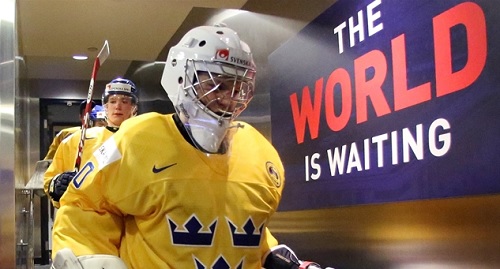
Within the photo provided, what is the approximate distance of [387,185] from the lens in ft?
7.12

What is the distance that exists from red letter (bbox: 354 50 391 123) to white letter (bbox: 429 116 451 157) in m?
0.27

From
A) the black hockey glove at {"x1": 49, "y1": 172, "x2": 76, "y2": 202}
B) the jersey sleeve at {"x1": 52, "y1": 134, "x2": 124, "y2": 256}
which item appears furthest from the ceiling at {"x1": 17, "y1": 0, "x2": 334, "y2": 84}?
the jersey sleeve at {"x1": 52, "y1": 134, "x2": 124, "y2": 256}

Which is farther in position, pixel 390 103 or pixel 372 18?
pixel 372 18

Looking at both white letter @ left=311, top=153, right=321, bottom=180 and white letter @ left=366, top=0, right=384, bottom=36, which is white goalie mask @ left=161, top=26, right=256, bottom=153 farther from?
white letter @ left=311, top=153, right=321, bottom=180

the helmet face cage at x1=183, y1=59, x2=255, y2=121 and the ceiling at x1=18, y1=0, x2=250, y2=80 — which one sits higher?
the ceiling at x1=18, y1=0, x2=250, y2=80

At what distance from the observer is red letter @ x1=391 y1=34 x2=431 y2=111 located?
2010mm

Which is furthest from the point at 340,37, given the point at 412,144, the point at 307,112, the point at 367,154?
the point at 412,144

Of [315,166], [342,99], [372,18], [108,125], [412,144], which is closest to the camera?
[412,144]

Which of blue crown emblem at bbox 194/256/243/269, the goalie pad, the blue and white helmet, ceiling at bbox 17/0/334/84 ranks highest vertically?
ceiling at bbox 17/0/334/84

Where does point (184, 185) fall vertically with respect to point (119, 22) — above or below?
below

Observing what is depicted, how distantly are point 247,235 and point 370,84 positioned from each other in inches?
38.5

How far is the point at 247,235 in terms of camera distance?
5.04 ft

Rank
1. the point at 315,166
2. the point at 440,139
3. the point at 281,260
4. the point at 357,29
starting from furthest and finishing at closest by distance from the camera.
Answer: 1. the point at 315,166
2. the point at 357,29
3. the point at 440,139
4. the point at 281,260

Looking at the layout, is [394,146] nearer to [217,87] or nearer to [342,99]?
[342,99]
